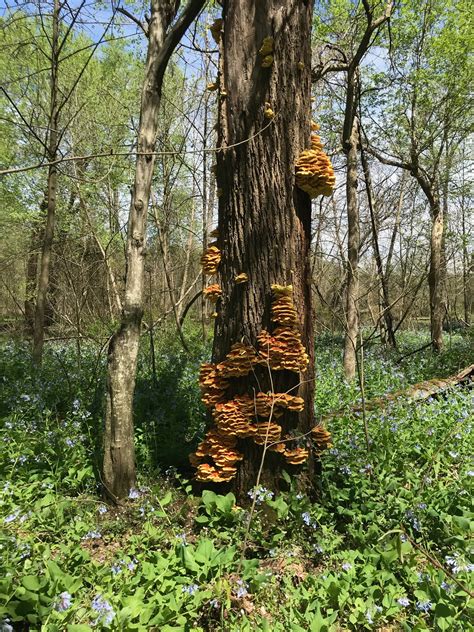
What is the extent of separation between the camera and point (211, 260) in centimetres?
271

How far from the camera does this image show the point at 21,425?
321 centimetres

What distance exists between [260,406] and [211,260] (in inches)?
41.6

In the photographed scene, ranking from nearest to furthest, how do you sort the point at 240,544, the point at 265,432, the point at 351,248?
the point at 240,544 → the point at 265,432 → the point at 351,248

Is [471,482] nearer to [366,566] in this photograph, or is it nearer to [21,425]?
[366,566]

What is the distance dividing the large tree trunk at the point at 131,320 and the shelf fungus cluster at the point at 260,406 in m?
0.57

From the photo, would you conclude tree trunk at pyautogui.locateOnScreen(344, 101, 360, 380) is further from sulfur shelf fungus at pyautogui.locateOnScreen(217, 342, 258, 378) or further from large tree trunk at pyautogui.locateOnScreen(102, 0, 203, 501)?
large tree trunk at pyautogui.locateOnScreen(102, 0, 203, 501)

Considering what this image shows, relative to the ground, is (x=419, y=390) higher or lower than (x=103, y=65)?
lower

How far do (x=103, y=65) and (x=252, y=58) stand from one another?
40.6 feet

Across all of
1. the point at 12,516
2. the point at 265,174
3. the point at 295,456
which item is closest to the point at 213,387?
the point at 295,456

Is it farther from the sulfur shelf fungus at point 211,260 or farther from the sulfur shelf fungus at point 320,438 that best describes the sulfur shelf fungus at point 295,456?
the sulfur shelf fungus at point 211,260

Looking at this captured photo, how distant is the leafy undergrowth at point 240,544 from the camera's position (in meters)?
1.69

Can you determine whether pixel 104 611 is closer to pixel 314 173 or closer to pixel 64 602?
pixel 64 602

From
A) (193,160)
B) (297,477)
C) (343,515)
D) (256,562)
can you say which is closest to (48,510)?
(256,562)

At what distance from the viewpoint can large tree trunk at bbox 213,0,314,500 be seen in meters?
2.54
